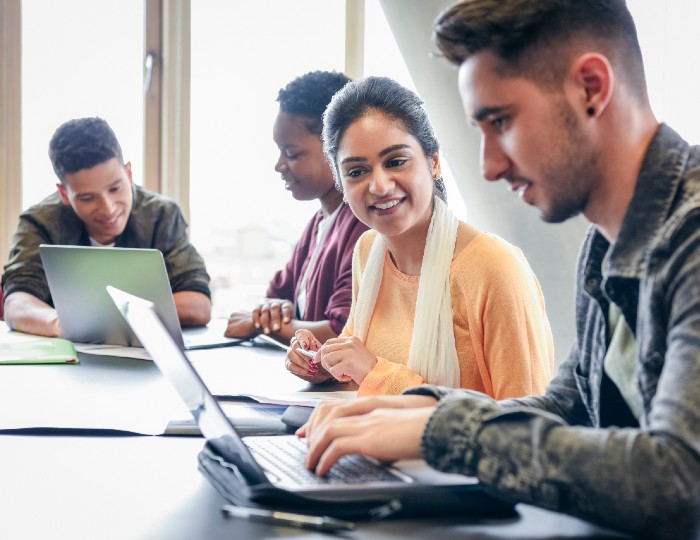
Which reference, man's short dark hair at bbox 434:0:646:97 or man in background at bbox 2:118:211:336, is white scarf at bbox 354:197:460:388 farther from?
man in background at bbox 2:118:211:336

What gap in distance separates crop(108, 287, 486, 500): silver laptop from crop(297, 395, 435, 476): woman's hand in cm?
3

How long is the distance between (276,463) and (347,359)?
2.12 ft

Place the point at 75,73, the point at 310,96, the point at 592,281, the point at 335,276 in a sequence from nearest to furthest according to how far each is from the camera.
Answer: the point at 592,281 < the point at 335,276 < the point at 310,96 < the point at 75,73

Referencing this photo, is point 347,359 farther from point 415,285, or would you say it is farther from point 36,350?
point 36,350

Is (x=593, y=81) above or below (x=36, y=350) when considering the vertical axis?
above

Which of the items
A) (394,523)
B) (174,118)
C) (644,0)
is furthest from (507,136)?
(174,118)

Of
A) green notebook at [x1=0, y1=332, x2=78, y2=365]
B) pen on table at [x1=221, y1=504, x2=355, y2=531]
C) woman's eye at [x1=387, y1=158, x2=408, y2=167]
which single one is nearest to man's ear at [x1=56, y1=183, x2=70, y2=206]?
green notebook at [x1=0, y1=332, x2=78, y2=365]

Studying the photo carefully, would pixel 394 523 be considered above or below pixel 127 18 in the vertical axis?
below

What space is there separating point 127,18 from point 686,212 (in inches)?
144

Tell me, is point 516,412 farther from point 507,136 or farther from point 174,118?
point 174,118

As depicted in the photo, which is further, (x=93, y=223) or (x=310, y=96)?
(x=93, y=223)

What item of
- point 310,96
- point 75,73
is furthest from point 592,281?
point 75,73

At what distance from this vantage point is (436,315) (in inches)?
69.3

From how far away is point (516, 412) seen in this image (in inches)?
32.8
